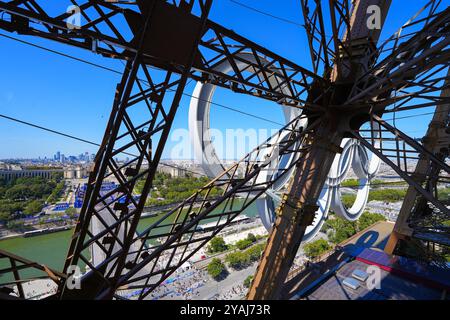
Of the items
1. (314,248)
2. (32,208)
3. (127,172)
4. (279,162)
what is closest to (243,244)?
(314,248)

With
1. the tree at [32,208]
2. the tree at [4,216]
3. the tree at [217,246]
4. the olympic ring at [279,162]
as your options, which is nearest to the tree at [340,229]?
the olympic ring at [279,162]

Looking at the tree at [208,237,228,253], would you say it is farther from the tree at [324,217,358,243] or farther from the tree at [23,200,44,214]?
the tree at [23,200,44,214]

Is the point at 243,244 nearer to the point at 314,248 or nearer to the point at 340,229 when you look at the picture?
the point at 314,248

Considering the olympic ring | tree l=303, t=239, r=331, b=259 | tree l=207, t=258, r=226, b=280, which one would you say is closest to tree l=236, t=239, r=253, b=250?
tree l=207, t=258, r=226, b=280

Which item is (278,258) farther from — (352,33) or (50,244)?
(50,244)

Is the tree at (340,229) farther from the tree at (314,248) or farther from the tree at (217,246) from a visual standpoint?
the tree at (217,246)
